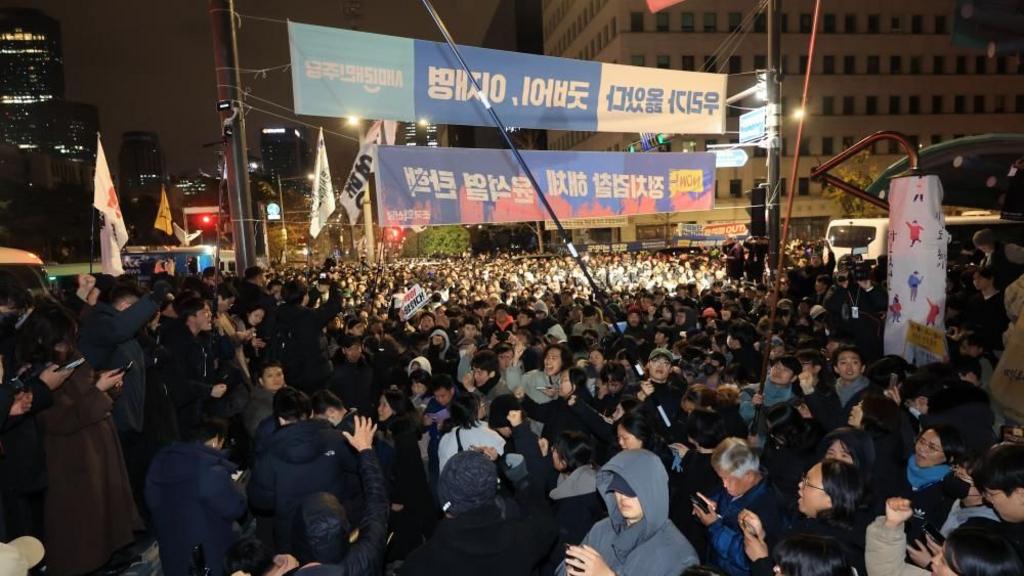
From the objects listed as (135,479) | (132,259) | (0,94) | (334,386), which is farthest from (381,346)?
(0,94)

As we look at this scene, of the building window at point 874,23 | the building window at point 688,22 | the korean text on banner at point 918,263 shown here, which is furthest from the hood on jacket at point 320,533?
the building window at point 874,23

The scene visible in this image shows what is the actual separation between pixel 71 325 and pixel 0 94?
757 ft

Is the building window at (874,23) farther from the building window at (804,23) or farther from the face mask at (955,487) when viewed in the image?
the face mask at (955,487)

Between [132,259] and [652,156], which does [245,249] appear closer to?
[652,156]

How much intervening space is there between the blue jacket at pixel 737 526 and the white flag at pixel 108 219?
898cm

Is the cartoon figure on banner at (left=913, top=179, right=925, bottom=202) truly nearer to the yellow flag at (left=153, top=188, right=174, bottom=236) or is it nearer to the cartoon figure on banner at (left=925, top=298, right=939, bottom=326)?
the cartoon figure on banner at (left=925, top=298, right=939, bottom=326)

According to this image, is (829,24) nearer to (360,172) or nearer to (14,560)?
(360,172)

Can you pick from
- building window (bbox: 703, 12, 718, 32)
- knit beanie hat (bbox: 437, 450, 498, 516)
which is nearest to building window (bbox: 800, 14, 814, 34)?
building window (bbox: 703, 12, 718, 32)

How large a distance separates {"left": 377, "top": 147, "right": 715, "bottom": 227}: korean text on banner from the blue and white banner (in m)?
0.42

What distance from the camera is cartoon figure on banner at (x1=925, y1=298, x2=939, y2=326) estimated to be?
6051 millimetres

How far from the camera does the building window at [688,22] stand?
174 feet

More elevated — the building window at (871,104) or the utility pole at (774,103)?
the building window at (871,104)

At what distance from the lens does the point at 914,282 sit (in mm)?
6094

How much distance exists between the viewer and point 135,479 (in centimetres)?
584
